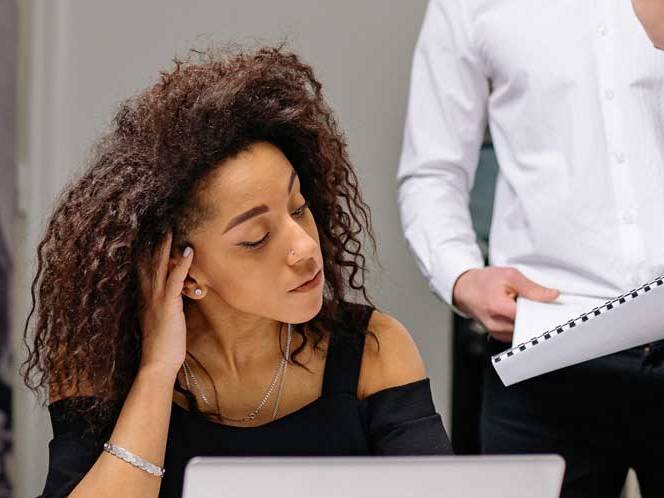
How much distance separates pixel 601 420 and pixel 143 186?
0.78 m

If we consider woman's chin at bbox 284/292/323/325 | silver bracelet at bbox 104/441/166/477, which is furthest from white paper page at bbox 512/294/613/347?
silver bracelet at bbox 104/441/166/477

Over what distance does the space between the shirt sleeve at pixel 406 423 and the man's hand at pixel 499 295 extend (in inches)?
7.5

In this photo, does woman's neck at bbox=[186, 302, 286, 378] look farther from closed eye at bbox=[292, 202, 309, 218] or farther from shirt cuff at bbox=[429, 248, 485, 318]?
shirt cuff at bbox=[429, 248, 485, 318]

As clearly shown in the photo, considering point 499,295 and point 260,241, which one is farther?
point 499,295

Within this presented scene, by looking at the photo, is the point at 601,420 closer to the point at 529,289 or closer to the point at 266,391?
the point at 529,289

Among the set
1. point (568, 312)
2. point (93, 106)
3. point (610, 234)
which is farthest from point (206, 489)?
point (93, 106)

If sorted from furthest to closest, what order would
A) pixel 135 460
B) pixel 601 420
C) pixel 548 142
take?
pixel 548 142 < pixel 601 420 < pixel 135 460

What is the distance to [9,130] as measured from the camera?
2.19 meters

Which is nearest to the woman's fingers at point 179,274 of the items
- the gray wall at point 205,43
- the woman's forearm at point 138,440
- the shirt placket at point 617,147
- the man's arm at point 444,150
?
the woman's forearm at point 138,440

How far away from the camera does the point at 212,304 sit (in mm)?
1499

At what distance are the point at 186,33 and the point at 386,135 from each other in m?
0.52

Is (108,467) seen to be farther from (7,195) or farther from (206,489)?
(7,195)

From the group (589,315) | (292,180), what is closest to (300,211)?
(292,180)

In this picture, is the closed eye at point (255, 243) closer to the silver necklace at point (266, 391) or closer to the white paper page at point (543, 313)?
the silver necklace at point (266, 391)
